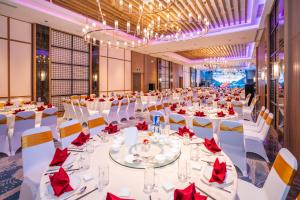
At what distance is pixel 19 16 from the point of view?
711 cm

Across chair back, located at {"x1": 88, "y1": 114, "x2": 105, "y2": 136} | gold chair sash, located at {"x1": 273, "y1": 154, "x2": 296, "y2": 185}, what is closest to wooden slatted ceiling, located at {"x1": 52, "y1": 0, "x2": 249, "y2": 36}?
chair back, located at {"x1": 88, "y1": 114, "x2": 105, "y2": 136}

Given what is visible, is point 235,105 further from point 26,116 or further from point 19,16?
point 19,16

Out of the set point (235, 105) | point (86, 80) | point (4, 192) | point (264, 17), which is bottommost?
point (4, 192)

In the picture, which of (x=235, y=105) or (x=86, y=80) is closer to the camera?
(x=235, y=105)

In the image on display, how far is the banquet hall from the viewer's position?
144cm

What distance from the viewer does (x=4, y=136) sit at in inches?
153

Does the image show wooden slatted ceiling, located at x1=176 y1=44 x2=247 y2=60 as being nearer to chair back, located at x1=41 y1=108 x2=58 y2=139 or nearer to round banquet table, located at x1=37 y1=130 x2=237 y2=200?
chair back, located at x1=41 y1=108 x2=58 y2=139

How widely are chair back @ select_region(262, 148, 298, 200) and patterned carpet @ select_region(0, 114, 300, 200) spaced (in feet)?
4.96

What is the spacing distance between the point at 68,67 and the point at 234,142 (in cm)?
929

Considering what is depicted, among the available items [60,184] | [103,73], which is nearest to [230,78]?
[103,73]

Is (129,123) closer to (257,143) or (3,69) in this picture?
(257,143)

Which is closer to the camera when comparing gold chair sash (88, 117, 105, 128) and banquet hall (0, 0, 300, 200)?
banquet hall (0, 0, 300, 200)

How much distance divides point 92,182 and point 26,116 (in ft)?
11.5

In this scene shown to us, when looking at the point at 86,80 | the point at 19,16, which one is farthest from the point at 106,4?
the point at 86,80
